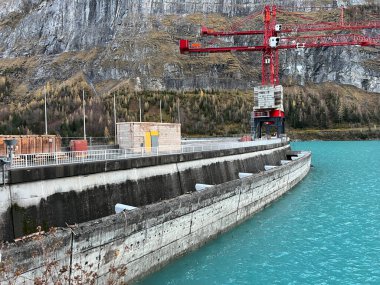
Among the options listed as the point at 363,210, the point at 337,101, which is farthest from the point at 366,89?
the point at 363,210

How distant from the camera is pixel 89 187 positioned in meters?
17.5

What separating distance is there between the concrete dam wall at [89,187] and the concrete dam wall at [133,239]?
142 centimetres

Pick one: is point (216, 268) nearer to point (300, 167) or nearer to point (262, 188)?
point (262, 188)

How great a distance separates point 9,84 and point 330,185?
193 m

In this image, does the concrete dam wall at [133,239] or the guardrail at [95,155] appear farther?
the guardrail at [95,155]

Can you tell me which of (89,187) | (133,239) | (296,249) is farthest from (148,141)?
(296,249)

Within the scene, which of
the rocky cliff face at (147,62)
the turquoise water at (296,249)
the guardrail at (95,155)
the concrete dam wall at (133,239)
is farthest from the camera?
the rocky cliff face at (147,62)

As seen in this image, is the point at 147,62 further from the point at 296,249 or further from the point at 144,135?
the point at 296,249

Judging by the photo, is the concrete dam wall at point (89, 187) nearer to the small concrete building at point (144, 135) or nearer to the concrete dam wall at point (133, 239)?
the concrete dam wall at point (133, 239)

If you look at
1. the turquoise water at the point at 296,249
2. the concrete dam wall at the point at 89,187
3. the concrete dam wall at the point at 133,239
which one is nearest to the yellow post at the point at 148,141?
the concrete dam wall at the point at 89,187

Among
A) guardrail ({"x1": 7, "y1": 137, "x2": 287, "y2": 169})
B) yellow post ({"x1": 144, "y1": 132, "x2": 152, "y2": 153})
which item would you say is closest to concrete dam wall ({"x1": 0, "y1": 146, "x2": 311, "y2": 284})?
guardrail ({"x1": 7, "y1": 137, "x2": 287, "y2": 169})

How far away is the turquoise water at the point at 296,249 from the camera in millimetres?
18016

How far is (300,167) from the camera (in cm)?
4678

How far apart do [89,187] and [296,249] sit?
13.0m
